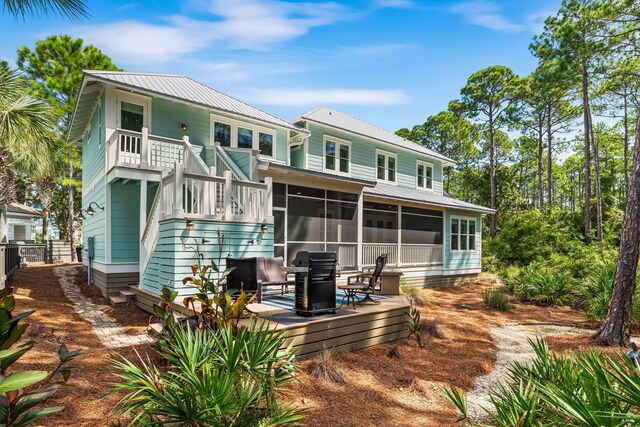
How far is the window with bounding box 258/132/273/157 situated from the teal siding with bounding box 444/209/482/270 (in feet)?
30.5

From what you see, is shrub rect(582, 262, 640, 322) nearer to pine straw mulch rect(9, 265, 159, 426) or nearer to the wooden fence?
pine straw mulch rect(9, 265, 159, 426)

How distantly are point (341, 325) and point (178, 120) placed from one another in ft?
28.6

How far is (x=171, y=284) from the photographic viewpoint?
724 centimetres

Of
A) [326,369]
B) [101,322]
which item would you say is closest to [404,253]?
[326,369]

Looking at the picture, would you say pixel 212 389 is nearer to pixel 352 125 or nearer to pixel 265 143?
pixel 265 143

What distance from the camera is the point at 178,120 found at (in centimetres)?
1149

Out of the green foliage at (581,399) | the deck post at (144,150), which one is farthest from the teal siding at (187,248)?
the green foliage at (581,399)

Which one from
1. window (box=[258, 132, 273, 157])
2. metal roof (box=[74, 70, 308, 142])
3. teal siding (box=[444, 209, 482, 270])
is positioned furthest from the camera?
teal siding (box=[444, 209, 482, 270])

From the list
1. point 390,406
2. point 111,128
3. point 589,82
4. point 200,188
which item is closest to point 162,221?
point 200,188

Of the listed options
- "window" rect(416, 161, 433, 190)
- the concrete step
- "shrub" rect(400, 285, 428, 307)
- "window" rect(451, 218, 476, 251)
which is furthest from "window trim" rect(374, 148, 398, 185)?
the concrete step

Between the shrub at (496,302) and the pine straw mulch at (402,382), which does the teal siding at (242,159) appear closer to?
the pine straw mulch at (402,382)

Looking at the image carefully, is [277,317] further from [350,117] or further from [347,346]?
[350,117]

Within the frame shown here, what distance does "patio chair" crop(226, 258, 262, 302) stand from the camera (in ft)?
23.1

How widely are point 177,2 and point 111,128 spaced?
421 centimetres
